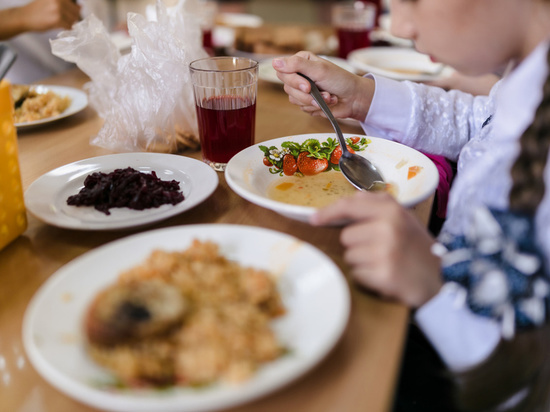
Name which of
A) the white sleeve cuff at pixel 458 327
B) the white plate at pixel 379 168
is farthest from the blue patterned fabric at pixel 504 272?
the white plate at pixel 379 168

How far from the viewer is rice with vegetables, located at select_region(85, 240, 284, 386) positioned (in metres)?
0.50

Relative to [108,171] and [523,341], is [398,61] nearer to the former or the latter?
[108,171]

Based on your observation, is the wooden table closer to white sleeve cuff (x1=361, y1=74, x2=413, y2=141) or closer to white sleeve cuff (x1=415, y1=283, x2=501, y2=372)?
white sleeve cuff (x1=415, y1=283, x2=501, y2=372)

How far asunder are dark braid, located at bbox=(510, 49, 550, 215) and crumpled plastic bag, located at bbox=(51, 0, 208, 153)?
766mm

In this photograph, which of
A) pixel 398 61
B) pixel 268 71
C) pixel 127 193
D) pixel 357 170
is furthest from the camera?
pixel 398 61

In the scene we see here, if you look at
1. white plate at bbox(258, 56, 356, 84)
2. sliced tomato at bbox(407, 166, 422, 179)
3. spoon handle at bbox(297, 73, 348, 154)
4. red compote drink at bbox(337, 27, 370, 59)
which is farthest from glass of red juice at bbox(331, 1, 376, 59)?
sliced tomato at bbox(407, 166, 422, 179)

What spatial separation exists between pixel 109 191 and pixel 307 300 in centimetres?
47

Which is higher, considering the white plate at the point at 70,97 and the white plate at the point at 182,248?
the white plate at the point at 182,248

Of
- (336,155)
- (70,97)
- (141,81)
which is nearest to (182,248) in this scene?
(336,155)

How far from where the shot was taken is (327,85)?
3.92 feet

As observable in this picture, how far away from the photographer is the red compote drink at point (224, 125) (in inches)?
41.9

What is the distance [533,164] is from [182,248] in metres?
0.51

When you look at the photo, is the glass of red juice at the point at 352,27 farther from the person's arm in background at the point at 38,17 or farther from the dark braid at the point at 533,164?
the dark braid at the point at 533,164

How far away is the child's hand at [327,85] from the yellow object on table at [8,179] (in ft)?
1.98
